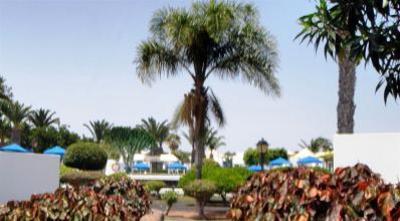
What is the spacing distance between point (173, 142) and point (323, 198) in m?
81.8

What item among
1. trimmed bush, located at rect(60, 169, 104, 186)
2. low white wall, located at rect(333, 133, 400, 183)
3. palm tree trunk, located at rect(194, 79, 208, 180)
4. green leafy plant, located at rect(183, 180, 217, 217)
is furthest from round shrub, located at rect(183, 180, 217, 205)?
trimmed bush, located at rect(60, 169, 104, 186)

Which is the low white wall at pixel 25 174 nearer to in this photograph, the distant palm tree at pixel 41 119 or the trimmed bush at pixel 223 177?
the trimmed bush at pixel 223 177

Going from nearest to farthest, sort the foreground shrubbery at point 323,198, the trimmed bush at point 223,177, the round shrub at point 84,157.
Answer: the foreground shrubbery at point 323,198 → the trimmed bush at point 223,177 → the round shrub at point 84,157

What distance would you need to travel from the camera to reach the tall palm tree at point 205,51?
20250mm

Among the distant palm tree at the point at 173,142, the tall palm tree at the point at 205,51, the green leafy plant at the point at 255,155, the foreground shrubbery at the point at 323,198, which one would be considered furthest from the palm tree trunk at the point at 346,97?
the distant palm tree at the point at 173,142

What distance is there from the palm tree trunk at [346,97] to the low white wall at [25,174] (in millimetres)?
9053

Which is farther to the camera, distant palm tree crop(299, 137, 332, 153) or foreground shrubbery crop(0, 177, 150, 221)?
distant palm tree crop(299, 137, 332, 153)

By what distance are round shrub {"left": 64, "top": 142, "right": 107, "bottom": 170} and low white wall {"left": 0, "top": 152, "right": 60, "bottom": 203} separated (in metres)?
13.8

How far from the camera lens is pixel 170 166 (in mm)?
57844

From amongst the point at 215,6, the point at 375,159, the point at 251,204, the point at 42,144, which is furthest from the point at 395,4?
→ the point at 42,144

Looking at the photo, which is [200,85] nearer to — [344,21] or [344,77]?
[344,77]

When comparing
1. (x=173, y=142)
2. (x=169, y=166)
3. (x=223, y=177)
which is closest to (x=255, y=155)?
(x=169, y=166)

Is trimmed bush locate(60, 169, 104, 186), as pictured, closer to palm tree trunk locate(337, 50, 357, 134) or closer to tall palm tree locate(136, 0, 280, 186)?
tall palm tree locate(136, 0, 280, 186)

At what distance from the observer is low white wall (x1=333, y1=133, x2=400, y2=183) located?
12.5m
